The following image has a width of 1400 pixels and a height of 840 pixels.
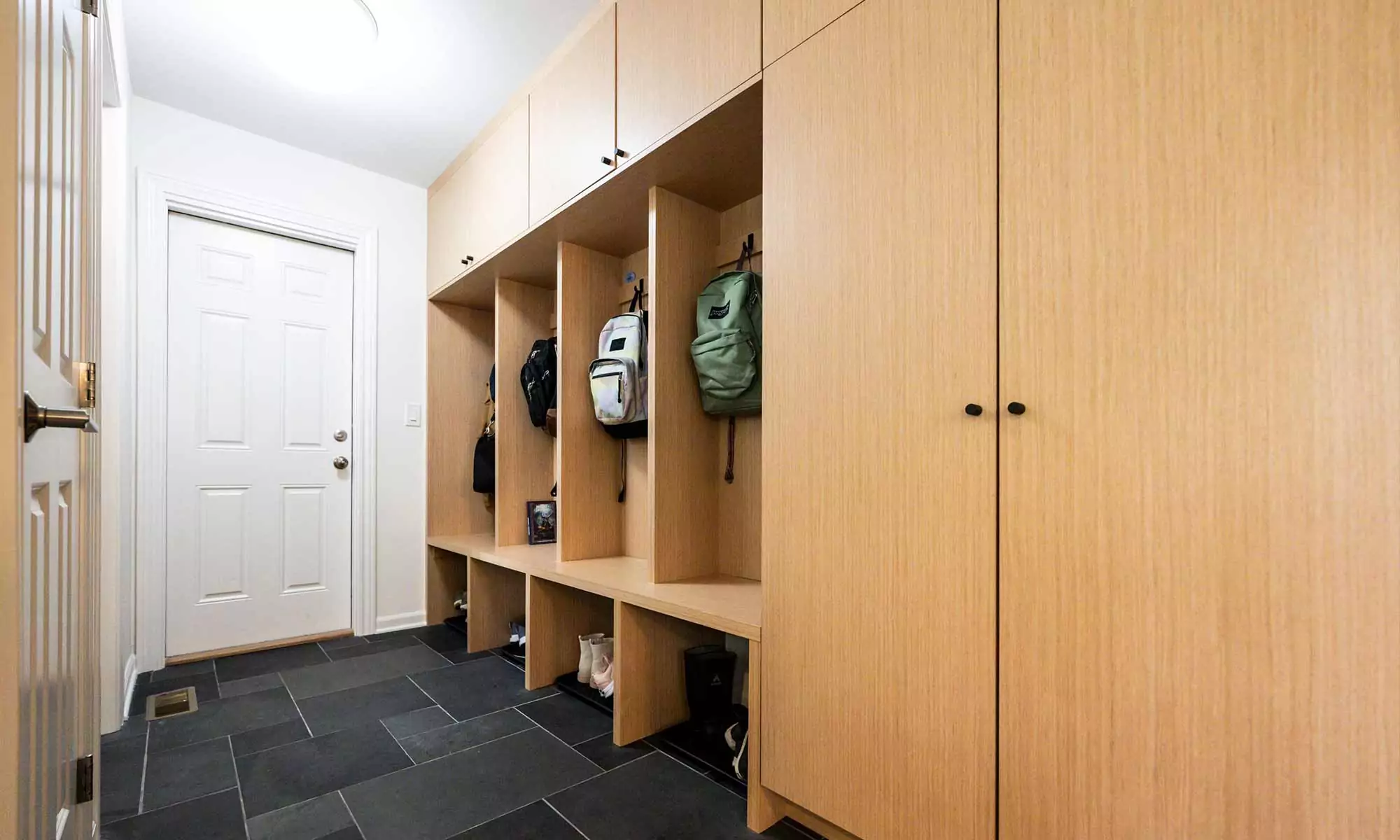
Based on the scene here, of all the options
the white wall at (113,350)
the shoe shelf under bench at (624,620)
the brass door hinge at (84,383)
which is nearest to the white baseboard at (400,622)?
the shoe shelf under bench at (624,620)

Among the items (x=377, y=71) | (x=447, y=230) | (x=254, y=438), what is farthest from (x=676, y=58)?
(x=254, y=438)

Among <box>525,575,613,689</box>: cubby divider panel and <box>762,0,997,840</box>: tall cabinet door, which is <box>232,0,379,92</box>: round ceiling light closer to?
<box>762,0,997,840</box>: tall cabinet door

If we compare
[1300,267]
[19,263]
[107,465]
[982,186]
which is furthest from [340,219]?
[1300,267]

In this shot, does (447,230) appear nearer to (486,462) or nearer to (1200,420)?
(486,462)

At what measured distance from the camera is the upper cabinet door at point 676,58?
1.64 meters

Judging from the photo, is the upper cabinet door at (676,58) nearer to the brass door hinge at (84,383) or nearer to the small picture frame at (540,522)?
the brass door hinge at (84,383)

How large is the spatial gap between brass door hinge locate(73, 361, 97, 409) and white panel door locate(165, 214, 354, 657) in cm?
203

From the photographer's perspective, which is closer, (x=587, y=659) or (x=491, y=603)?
(x=587, y=659)

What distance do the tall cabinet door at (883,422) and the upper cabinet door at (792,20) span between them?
1.4 inches

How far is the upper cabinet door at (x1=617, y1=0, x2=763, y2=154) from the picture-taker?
1.64 meters

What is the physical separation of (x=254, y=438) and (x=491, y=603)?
1.32 metres

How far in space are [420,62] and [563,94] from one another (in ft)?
1.90

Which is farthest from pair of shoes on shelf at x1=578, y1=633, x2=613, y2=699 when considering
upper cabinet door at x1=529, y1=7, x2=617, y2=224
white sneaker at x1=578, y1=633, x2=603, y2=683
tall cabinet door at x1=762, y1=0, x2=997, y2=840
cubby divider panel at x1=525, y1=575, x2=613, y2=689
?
upper cabinet door at x1=529, y1=7, x2=617, y2=224

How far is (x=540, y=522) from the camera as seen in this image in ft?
10.1
